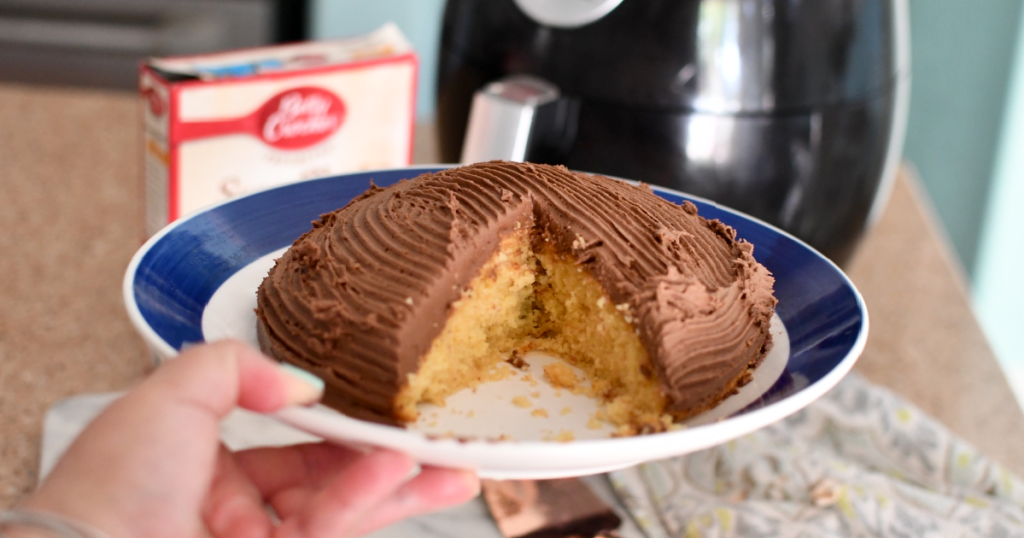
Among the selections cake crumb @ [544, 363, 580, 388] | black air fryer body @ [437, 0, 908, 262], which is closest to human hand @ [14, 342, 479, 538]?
cake crumb @ [544, 363, 580, 388]

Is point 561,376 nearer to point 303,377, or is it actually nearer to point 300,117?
point 303,377

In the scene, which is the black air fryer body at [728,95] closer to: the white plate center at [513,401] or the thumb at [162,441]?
the white plate center at [513,401]

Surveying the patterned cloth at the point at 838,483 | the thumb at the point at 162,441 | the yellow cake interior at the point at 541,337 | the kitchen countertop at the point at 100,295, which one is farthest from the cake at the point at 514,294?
the kitchen countertop at the point at 100,295

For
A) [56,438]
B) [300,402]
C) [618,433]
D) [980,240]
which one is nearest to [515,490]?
[618,433]

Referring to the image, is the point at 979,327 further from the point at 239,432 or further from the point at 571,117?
the point at 239,432

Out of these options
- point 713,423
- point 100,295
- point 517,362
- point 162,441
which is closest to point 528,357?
point 517,362
